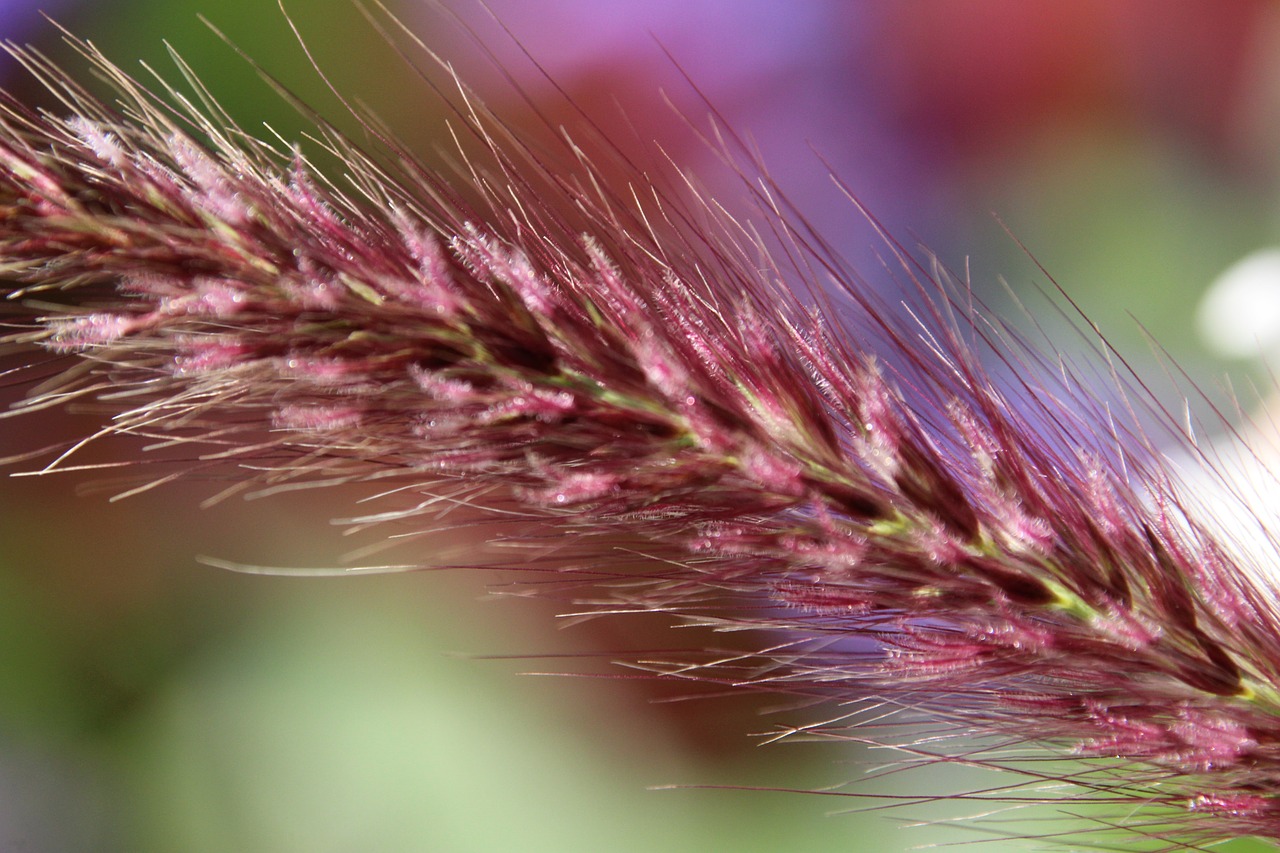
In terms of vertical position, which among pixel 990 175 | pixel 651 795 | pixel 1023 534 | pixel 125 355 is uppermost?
pixel 990 175

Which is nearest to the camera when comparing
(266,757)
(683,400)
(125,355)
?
(683,400)

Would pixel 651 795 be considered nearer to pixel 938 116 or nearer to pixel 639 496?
pixel 639 496

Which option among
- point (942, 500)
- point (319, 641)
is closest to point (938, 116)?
point (942, 500)

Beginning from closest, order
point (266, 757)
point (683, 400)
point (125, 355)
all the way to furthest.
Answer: point (683, 400), point (125, 355), point (266, 757)

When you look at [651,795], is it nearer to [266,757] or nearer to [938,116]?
[266,757]

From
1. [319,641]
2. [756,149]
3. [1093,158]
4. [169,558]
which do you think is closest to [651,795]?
[319,641]

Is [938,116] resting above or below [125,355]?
above

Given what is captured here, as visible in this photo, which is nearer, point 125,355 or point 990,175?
point 125,355
